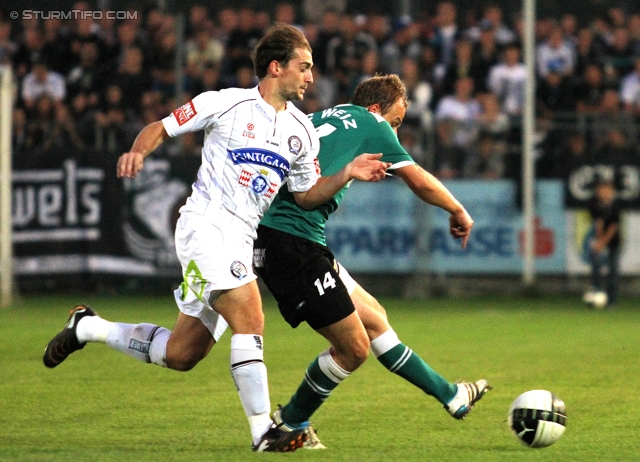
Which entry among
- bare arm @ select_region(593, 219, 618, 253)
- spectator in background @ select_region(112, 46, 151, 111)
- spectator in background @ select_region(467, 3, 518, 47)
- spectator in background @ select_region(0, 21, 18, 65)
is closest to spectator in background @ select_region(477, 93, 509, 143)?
spectator in background @ select_region(467, 3, 518, 47)

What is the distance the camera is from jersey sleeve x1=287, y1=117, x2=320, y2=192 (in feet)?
19.2

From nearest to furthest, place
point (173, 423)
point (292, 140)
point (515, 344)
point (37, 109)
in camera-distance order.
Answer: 1. point (292, 140)
2. point (173, 423)
3. point (515, 344)
4. point (37, 109)

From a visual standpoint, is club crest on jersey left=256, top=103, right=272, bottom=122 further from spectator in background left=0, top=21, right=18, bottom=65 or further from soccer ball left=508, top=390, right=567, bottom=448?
spectator in background left=0, top=21, right=18, bottom=65

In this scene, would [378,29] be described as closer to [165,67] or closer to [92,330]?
[165,67]

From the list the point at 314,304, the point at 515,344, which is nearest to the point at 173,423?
the point at 314,304

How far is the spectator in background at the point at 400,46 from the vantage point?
17594 mm

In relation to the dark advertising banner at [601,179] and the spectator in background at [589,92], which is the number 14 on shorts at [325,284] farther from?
the spectator in background at [589,92]

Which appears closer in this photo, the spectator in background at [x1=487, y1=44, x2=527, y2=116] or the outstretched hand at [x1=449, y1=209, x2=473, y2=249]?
the outstretched hand at [x1=449, y1=209, x2=473, y2=249]

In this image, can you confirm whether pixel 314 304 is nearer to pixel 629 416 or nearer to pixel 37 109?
pixel 629 416

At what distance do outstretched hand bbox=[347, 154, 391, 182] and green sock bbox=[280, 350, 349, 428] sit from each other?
41.5 inches

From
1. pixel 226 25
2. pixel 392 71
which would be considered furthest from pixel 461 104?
pixel 226 25

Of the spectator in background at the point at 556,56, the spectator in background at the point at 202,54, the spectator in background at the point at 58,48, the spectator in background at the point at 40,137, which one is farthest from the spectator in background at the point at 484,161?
the spectator in background at the point at 58,48

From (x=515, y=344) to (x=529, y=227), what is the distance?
5.08m

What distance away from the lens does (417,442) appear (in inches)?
239
